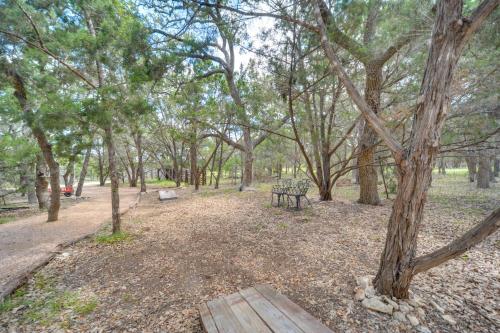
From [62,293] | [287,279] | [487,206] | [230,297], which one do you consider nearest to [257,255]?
[287,279]

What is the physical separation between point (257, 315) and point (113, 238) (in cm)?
400

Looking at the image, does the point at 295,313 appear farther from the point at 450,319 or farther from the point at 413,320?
the point at 450,319

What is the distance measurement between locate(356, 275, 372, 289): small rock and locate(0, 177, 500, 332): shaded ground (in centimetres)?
13

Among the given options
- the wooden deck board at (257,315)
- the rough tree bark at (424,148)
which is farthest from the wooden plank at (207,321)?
the rough tree bark at (424,148)

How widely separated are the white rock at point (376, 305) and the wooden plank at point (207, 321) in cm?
157

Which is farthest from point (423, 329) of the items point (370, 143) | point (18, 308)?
point (370, 143)

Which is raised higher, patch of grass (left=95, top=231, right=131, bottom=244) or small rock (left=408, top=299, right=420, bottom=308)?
patch of grass (left=95, top=231, right=131, bottom=244)

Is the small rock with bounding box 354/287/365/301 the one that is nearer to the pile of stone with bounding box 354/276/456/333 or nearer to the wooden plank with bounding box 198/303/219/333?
the pile of stone with bounding box 354/276/456/333

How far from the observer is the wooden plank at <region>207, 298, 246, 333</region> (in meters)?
1.72

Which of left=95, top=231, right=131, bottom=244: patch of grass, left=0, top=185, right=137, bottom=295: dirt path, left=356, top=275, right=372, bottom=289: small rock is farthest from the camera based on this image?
left=95, top=231, right=131, bottom=244: patch of grass

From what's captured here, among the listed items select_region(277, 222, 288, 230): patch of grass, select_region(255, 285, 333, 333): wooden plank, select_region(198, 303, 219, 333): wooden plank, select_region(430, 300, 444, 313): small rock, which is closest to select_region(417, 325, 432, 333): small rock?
select_region(430, 300, 444, 313): small rock

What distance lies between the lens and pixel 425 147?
1977 mm

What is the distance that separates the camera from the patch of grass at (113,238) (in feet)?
14.6

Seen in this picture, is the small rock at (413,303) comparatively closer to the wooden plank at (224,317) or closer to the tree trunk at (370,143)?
the wooden plank at (224,317)
